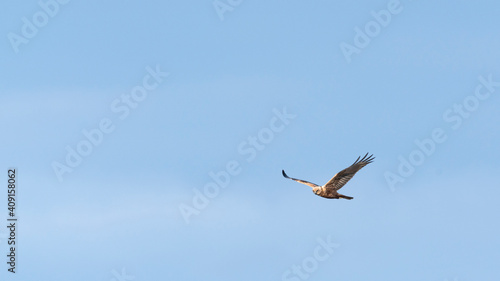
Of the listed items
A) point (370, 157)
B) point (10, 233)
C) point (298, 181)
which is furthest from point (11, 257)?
point (370, 157)

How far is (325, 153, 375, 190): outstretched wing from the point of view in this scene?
8306cm

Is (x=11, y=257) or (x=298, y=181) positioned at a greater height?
(x=11, y=257)

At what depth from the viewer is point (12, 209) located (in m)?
90.5

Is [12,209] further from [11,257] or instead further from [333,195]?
[333,195]

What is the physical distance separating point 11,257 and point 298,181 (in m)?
19.6

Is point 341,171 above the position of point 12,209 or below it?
below

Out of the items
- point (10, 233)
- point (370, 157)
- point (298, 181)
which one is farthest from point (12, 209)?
point (370, 157)

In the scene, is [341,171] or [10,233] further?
[10,233]

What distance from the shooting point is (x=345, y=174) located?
3302 inches

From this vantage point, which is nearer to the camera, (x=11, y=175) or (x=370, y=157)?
(x=370, y=157)

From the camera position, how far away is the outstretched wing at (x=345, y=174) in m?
83.1

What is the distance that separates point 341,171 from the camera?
83375 mm

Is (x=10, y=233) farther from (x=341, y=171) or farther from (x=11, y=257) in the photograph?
(x=341, y=171)

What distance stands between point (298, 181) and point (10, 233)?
1918cm
